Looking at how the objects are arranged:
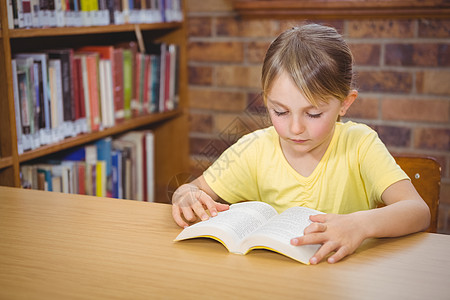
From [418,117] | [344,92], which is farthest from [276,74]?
[418,117]

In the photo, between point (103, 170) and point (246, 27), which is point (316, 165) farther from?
point (246, 27)

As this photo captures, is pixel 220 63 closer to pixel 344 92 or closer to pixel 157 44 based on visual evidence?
pixel 157 44

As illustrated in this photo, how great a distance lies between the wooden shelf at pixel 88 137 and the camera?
5.75ft

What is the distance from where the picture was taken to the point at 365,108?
2324 mm

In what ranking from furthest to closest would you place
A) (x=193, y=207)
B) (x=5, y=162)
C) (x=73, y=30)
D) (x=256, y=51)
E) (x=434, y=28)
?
(x=256, y=51), (x=434, y=28), (x=73, y=30), (x=5, y=162), (x=193, y=207)

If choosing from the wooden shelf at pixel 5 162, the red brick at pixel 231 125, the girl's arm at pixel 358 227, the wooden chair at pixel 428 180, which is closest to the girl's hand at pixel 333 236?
the girl's arm at pixel 358 227

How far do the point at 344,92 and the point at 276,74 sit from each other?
0.57 ft

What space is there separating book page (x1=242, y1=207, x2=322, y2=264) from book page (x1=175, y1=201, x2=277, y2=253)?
0.03 meters

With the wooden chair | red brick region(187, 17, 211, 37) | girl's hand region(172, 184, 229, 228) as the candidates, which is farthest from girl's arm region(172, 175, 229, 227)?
red brick region(187, 17, 211, 37)

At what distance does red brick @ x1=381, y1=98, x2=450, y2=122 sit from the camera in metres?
2.21

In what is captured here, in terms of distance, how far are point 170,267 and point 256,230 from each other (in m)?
0.18

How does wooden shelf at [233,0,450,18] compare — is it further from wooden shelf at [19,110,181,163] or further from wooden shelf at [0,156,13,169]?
wooden shelf at [0,156,13,169]

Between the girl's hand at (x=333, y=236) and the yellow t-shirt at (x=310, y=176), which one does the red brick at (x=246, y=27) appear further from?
the girl's hand at (x=333, y=236)

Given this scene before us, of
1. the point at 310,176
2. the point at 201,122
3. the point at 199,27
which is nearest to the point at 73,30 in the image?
the point at 199,27
